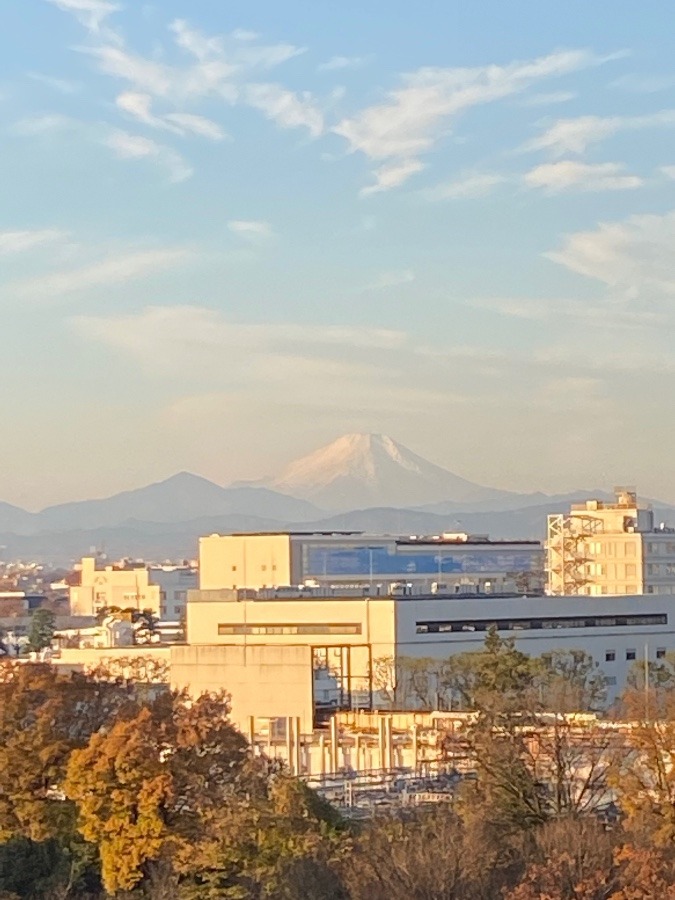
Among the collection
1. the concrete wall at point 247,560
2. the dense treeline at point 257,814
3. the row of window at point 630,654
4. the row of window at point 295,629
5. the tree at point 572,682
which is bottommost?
the dense treeline at point 257,814

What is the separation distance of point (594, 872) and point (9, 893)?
8.79 meters

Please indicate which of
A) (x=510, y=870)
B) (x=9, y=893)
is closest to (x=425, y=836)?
(x=510, y=870)

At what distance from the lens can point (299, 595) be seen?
6512 centimetres

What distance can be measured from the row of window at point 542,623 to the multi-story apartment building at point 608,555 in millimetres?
26583

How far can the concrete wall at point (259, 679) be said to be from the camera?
49938 mm

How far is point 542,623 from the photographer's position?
209 feet

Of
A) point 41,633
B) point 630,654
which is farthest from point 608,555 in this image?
point 630,654

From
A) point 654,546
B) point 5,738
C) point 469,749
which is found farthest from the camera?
point 654,546

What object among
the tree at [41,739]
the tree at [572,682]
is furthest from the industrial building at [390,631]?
the tree at [41,739]

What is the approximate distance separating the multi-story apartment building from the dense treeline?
202ft

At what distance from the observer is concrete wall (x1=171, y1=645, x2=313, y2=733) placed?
49938 millimetres

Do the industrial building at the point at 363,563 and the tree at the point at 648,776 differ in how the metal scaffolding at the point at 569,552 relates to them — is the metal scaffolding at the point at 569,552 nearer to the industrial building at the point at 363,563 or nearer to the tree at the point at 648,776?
the industrial building at the point at 363,563

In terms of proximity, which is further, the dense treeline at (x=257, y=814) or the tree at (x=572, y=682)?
the tree at (x=572, y=682)

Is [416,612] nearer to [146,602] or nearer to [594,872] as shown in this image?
[594,872]
